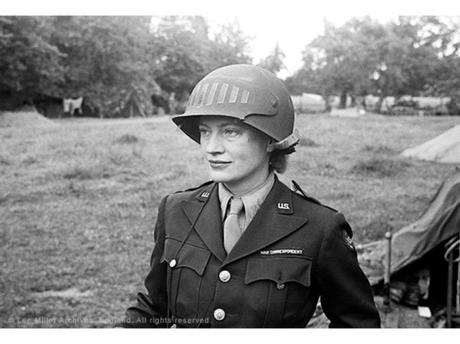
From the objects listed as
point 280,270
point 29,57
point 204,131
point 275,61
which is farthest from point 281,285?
point 29,57

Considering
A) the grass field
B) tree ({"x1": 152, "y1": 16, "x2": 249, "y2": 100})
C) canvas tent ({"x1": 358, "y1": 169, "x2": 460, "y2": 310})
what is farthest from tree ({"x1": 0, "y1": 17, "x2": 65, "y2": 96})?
canvas tent ({"x1": 358, "y1": 169, "x2": 460, "y2": 310})

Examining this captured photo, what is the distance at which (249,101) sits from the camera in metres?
1.43

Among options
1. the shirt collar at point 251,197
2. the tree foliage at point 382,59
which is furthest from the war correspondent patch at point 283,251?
the tree foliage at point 382,59

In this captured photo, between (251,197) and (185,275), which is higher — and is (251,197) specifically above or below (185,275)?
above

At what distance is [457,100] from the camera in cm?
272

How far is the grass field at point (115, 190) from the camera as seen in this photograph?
2.61m

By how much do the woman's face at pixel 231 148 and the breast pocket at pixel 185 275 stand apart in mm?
222

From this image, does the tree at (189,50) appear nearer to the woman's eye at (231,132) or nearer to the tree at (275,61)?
the tree at (275,61)

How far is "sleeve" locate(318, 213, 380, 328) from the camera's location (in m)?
1.40

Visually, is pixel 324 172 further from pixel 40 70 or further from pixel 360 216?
pixel 40 70

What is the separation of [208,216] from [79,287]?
139 centimetres

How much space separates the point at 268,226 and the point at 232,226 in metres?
0.10

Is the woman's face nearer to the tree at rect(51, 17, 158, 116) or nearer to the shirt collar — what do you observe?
the shirt collar

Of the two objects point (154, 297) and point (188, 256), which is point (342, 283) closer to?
point (188, 256)
